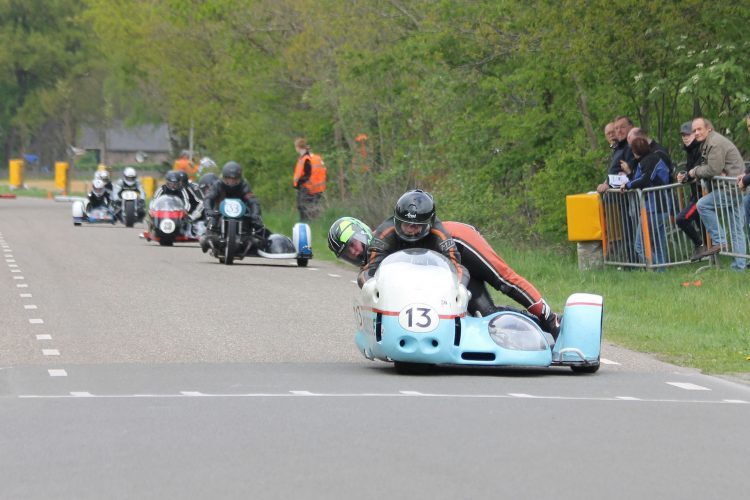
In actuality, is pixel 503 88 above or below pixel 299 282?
above

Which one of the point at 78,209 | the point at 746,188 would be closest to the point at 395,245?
the point at 746,188

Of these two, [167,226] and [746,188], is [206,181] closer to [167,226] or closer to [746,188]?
[167,226]

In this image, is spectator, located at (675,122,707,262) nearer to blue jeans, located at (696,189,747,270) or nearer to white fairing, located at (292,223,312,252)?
blue jeans, located at (696,189,747,270)

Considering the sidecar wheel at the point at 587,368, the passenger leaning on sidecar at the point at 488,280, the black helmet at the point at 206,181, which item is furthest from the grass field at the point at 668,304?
the black helmet at the point at 206,181

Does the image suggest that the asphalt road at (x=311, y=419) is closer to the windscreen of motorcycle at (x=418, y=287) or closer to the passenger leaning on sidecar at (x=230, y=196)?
the windscreen of motorcycle at (x=418, y=287)

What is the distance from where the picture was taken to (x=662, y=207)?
865 inches

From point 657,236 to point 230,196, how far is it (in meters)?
7.62

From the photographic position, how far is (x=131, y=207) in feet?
137

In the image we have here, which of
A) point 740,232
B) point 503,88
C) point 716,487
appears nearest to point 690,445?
point 716,487

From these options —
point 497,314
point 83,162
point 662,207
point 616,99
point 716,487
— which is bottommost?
point 716,487

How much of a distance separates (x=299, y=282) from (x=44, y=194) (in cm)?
5593

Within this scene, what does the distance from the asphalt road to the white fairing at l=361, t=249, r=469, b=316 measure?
1.76 ft

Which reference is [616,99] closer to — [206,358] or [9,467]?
[206,358]

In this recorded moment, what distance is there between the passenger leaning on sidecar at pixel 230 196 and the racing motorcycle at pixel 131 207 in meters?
14.4
